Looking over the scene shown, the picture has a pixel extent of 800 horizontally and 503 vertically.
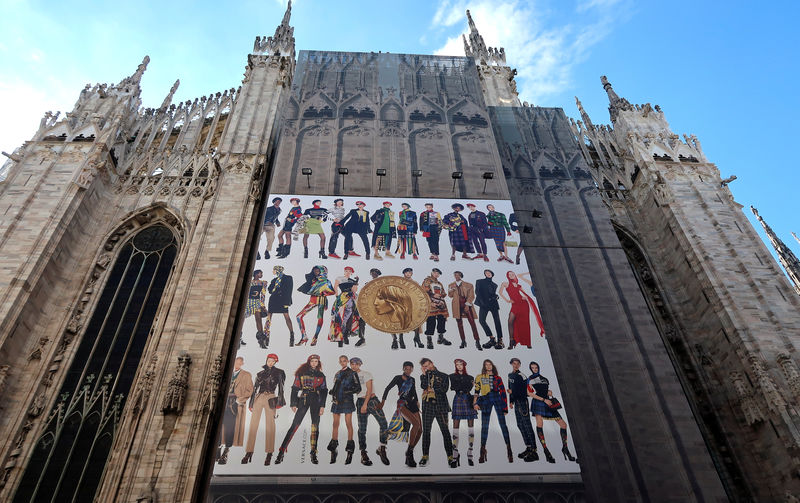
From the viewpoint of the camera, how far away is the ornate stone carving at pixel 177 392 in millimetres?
11938

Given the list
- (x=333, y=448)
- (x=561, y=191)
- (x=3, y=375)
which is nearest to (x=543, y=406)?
(x=333, y=448)

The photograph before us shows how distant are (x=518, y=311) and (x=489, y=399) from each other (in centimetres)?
259

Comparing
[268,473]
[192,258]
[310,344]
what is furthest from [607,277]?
[192,258]

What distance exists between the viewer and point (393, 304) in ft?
43.0

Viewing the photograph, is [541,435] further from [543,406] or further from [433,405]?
[433,405]

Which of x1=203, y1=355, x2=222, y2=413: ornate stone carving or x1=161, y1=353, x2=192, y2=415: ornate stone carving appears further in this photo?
x1=203, y1=355, x2=222, y2=413: ornate stone carving

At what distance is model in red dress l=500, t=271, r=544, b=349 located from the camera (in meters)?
12.6

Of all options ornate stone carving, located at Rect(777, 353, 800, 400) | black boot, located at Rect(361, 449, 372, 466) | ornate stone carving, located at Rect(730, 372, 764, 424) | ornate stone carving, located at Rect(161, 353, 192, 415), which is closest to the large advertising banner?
black boot, located at Rect(361, 449, 372, 466)

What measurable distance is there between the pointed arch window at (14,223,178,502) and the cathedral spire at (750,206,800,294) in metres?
30.8

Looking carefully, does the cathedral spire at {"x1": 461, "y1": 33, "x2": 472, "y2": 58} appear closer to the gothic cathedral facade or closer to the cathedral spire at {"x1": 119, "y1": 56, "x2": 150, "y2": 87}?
the gothic cathedral facade

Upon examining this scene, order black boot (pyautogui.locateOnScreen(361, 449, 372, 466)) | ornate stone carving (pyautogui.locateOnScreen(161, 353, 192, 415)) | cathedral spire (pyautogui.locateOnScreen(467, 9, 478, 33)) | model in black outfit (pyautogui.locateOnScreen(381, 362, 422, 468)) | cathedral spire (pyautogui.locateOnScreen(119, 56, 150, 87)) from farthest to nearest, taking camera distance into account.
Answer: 1. cathedral spire (pyautogui.locateOnScreen(467, 9, 478, 33))
2. cathedral spire (pyautogui.locateOnScreen(119, 56, 150, 87))
3. ornate stone carving (pyautogui.locateOnScreen(161, 353, 192, 415))
4. model in black outfit (pyautogui.locateOnScreen(381, 362, 422, 468))
5. black boot (pyautogui.locateOnScreen(361, 449, 372, 466))

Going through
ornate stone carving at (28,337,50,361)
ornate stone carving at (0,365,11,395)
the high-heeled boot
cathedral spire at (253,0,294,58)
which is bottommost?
the high-heeled boot

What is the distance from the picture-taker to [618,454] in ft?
38.4

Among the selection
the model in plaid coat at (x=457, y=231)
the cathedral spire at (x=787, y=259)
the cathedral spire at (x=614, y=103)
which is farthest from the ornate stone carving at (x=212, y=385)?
the cathedral spire at (x=787, y=259)
